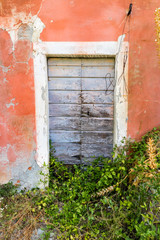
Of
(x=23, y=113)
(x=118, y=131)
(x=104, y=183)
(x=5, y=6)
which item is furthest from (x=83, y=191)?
(x=5, y=6)

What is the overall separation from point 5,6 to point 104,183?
8.54ft

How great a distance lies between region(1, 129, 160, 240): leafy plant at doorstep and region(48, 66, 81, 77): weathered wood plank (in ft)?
3.93

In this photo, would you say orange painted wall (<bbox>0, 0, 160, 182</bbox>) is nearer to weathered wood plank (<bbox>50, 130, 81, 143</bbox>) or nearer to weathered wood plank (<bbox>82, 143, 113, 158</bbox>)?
weathered wood plank (<bbox>50, 130, 81, 143</bbox>)

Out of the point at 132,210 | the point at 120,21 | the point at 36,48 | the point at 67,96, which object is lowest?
the point at 132,210

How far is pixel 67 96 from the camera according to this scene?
2.71 meters

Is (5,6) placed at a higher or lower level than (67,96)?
higher

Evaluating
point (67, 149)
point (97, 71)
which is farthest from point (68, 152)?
point (97, 71)

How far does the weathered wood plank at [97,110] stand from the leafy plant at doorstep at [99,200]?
51 centimetres

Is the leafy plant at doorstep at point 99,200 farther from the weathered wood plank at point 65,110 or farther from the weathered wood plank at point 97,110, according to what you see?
the weathered wood plank at point 65,110

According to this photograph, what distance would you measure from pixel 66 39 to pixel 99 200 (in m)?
2.14

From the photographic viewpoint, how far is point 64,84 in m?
2.68

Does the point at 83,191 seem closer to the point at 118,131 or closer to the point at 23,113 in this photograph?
the point at 118,131

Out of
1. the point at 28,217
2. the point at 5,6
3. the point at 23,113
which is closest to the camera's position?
the point at 28,217

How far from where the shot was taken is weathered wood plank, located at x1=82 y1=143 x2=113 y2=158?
110 inches
